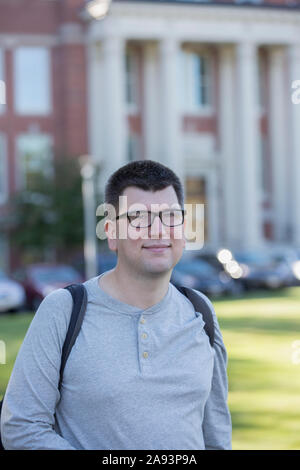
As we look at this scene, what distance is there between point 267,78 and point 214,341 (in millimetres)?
41684

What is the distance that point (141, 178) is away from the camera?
2.79m

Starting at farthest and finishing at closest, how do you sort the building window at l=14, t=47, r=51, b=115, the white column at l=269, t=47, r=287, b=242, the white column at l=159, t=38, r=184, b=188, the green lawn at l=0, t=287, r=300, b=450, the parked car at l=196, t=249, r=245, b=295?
1. the white column at l=269, t=47, r=287, b=242
2. the building window at l=14, t=47, r=51, b=115
3. the white column at l=159, t=38, r=184, b=188
4. the parked car at l=196, t=249, r=245, b=295
5. the green lawn at l=0, t=287, r=300, b=450

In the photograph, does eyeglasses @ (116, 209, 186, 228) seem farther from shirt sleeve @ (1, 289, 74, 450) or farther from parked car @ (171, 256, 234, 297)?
parked car @ (171, 256, 234, 297)

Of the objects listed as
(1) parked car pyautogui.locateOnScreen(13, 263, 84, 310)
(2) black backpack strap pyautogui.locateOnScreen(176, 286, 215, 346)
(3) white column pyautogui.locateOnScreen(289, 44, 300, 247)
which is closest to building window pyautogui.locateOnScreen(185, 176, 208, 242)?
(3) white column pyautogui.locateOnScreen(289, 44, 300, 247)

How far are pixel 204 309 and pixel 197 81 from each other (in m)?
40.1

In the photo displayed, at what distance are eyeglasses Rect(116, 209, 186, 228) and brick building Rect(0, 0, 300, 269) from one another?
35003mm

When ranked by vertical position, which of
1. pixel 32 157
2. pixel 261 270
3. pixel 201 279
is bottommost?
pixel 261 270

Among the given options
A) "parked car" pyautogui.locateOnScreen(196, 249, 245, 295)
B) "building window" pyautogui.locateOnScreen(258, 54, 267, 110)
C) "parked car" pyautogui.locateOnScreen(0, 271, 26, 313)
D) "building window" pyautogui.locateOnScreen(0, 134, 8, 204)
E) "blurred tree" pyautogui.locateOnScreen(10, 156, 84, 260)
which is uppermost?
"building window" pyautogui.locateOnScreen(258, 54, 267, 110)

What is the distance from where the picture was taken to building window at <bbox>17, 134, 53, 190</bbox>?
122 feet

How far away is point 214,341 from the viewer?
296 centimetres

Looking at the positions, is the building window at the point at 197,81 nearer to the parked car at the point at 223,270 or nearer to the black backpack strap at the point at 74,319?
the parked car at the point at 223,270

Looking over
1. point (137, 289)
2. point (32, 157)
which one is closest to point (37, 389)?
point (137, 289)

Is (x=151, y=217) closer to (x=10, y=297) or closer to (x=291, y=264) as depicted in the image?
(x=10, y=297)

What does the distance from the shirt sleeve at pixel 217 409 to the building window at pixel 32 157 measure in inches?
1341
